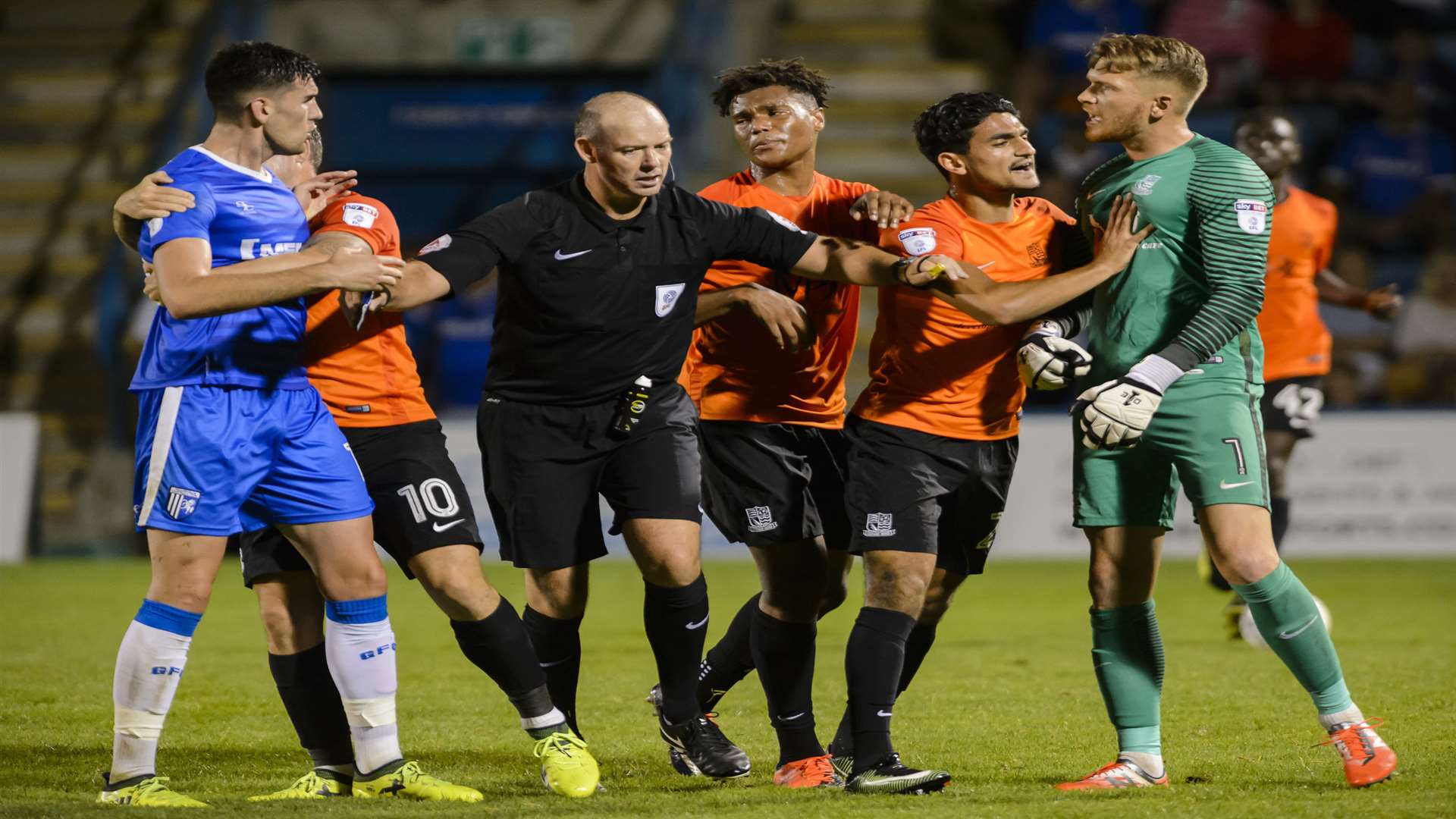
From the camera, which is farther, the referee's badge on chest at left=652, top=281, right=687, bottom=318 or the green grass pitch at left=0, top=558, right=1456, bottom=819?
the referee's badge on chest at left=652, top=281, right=687, bottom=318

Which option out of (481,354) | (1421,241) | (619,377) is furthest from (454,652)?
(1421,241)

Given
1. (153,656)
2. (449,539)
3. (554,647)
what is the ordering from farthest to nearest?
(554,647) → (449,539) → (153,656)

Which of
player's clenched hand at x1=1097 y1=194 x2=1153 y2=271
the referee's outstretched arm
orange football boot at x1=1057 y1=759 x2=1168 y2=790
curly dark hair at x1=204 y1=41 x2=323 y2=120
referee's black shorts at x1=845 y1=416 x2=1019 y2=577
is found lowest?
orange football boot at x1=1057 y1=759 x2=1168 y2=790

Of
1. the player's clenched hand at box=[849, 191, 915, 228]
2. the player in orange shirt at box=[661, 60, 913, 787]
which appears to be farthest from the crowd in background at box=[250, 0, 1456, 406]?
the player's clenched hand at box=[849, 191, 915, 228]

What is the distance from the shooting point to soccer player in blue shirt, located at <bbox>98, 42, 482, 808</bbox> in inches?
173

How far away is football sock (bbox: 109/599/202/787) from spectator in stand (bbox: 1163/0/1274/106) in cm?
1317

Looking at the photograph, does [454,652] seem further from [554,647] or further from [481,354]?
[481,354]

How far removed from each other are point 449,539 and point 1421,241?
12.8 m

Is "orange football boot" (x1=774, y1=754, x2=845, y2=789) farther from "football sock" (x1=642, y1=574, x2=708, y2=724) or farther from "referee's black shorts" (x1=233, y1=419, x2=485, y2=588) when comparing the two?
"referee's black shorts" (x1=233, y1=419, x2=485, y2=588)

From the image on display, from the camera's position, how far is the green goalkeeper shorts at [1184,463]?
4668 mm

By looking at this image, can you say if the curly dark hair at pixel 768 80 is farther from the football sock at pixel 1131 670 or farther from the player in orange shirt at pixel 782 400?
the football sock at pixel 1131 670

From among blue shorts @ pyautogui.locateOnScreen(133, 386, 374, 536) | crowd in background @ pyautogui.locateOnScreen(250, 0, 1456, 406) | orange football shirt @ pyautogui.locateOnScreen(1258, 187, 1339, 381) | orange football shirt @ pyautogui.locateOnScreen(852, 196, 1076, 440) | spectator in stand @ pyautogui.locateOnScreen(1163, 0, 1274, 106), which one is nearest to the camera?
blue shorts @ pyautogui.locateOnScreen(133, 386, 374, 536)

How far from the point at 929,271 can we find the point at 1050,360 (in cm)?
42

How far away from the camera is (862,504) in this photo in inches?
191
